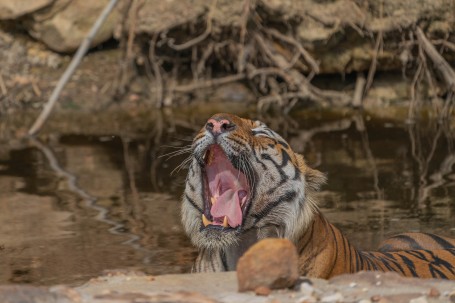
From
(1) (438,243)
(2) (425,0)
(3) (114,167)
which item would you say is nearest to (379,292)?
(1) (438,243)

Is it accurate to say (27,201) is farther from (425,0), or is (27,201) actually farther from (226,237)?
(425,0)

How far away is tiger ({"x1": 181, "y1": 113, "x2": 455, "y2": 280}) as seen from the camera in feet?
16.3

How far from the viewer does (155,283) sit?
4.27 metres

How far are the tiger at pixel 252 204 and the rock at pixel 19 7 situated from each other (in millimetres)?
6964

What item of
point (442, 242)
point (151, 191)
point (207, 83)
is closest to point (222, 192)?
point (442, 242)

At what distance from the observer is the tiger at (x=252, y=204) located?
496 cm

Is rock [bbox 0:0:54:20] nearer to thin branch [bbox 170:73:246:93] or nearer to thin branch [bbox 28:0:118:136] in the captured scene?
thin branch [bbox 170:73:246:93]

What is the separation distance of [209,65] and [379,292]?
25.3 feet

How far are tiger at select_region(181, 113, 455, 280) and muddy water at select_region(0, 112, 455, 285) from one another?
1069mm

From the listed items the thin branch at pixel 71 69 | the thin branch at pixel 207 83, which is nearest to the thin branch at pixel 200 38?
the thin branch at pixel 207 83

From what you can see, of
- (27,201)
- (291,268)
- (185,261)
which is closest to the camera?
(291,268)

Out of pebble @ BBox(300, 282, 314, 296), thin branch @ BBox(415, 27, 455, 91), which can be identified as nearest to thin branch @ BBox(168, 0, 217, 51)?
thin branch @ BBox(415, 27, 455, 91)

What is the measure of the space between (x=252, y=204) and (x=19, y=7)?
23.8ft

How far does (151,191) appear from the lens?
7.99 m
